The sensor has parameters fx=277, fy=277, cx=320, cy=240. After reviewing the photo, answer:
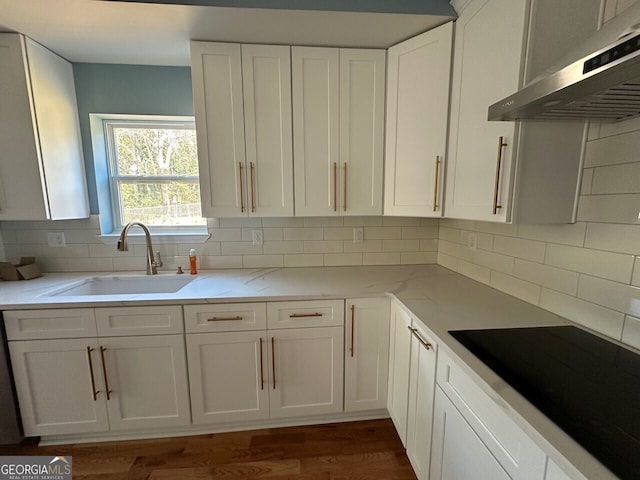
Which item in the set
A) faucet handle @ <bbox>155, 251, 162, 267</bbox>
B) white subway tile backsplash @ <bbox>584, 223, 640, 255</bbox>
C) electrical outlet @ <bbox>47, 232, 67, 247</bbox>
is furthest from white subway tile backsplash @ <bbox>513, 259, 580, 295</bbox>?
electrical outlet @ <bbox>47, 232, 67, 247</bbox>

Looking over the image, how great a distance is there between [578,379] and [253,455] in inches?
62.6

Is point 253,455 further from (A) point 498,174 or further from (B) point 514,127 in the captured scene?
(B) point 514,127

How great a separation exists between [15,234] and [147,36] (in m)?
1.64

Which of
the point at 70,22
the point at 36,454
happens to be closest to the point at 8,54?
the point at 70,22

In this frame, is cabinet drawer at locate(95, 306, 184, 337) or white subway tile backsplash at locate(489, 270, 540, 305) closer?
white subway tile backsplash at locate(489, 270, 540, 305)

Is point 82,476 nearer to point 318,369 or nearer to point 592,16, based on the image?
point 318,369

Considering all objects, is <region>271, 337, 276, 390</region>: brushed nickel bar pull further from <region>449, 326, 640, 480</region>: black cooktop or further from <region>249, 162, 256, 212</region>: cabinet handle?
<region>449, 326, 640, 480</region>: black cooktop

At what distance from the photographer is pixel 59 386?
5.00 ft

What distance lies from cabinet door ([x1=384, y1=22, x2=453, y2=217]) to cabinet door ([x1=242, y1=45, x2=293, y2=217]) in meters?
0.64

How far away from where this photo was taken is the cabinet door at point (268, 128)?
1633 mm

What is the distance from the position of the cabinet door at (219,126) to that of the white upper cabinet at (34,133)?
91 cm

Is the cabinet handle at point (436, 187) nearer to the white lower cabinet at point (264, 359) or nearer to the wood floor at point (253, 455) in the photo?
the white lower cabinet at point (264, 359)

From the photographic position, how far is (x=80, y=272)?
2000 millimetres

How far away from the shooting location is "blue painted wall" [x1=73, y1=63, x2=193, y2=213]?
189cm
